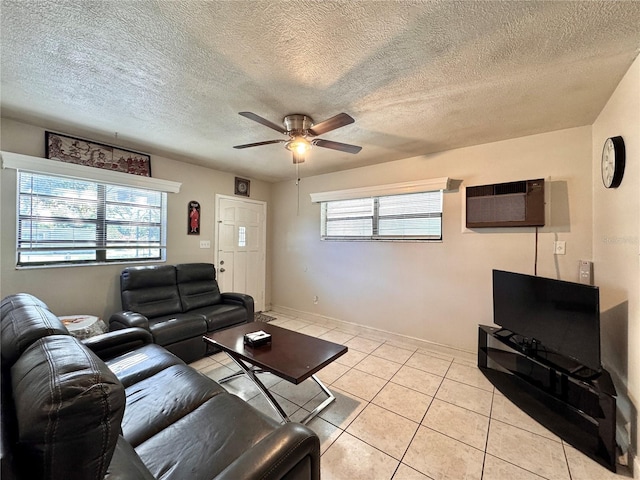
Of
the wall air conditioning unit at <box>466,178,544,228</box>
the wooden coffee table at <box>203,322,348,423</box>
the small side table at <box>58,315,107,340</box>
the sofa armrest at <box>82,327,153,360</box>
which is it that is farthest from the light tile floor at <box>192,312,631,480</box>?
the wall air conditioning unit at <box>466,178,544,228</box>

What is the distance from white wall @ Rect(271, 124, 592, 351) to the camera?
2533mm

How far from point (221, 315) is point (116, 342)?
3.81 feet

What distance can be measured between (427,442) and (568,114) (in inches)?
112

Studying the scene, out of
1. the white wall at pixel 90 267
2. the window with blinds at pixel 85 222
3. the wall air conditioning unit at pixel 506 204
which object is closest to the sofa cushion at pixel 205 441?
the white wall at pixel 90 267

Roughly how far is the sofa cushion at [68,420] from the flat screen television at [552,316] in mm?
2610

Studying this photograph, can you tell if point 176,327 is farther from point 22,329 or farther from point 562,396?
point 562,396

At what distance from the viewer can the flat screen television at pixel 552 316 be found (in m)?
1.80

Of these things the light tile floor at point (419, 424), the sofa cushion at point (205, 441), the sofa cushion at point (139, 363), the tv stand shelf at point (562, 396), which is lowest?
the light tile floor at point (419, 424)

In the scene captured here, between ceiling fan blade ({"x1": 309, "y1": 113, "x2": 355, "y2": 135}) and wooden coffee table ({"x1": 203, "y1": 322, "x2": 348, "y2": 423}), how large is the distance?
172cm

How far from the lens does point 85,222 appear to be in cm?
298

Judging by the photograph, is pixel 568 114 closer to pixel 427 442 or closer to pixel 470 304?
pixel 470 304

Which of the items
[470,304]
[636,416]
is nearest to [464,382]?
[470,304]

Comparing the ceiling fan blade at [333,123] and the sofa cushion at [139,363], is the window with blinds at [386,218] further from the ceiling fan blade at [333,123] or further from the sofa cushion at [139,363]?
the sofa cushion at [139,363]

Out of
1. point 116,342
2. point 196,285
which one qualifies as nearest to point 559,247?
point 116,342
